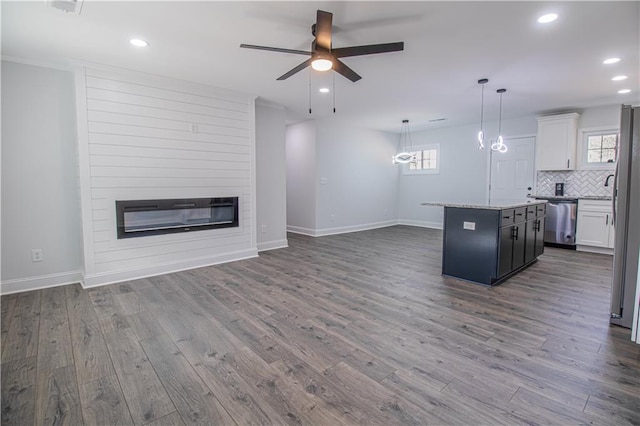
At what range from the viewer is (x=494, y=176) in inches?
285

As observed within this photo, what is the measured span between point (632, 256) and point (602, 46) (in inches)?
86.6

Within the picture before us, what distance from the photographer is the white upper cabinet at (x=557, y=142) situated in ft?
19.4

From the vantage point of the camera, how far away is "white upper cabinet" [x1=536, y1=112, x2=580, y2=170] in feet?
19.4

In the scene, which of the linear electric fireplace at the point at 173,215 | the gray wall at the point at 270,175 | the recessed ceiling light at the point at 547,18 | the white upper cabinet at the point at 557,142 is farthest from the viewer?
the white upper cabinet at the point at 557,142

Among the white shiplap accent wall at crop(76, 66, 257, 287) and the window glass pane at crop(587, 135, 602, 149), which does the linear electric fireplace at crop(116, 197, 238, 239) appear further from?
the window glass pane at crop(587, 135, 602, 149)

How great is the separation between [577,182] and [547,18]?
4.76 metres

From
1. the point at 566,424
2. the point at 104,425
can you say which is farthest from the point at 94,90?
the point at 566,424

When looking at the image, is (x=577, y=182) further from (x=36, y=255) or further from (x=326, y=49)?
(x=36, y=255)

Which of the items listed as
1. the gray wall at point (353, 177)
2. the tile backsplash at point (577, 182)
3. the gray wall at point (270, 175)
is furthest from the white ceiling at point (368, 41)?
the gray wall at point (353, 177)

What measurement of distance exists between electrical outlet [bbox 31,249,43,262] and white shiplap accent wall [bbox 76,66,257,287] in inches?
21.1

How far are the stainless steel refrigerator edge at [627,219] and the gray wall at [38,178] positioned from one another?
5848 mm

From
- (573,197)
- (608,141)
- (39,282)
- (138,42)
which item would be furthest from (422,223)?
(39,282)

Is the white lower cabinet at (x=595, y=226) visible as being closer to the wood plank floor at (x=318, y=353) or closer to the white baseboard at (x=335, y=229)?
the wood plank floor at (x=318, y=353)

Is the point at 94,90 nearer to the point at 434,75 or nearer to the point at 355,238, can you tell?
the point at 434,75
